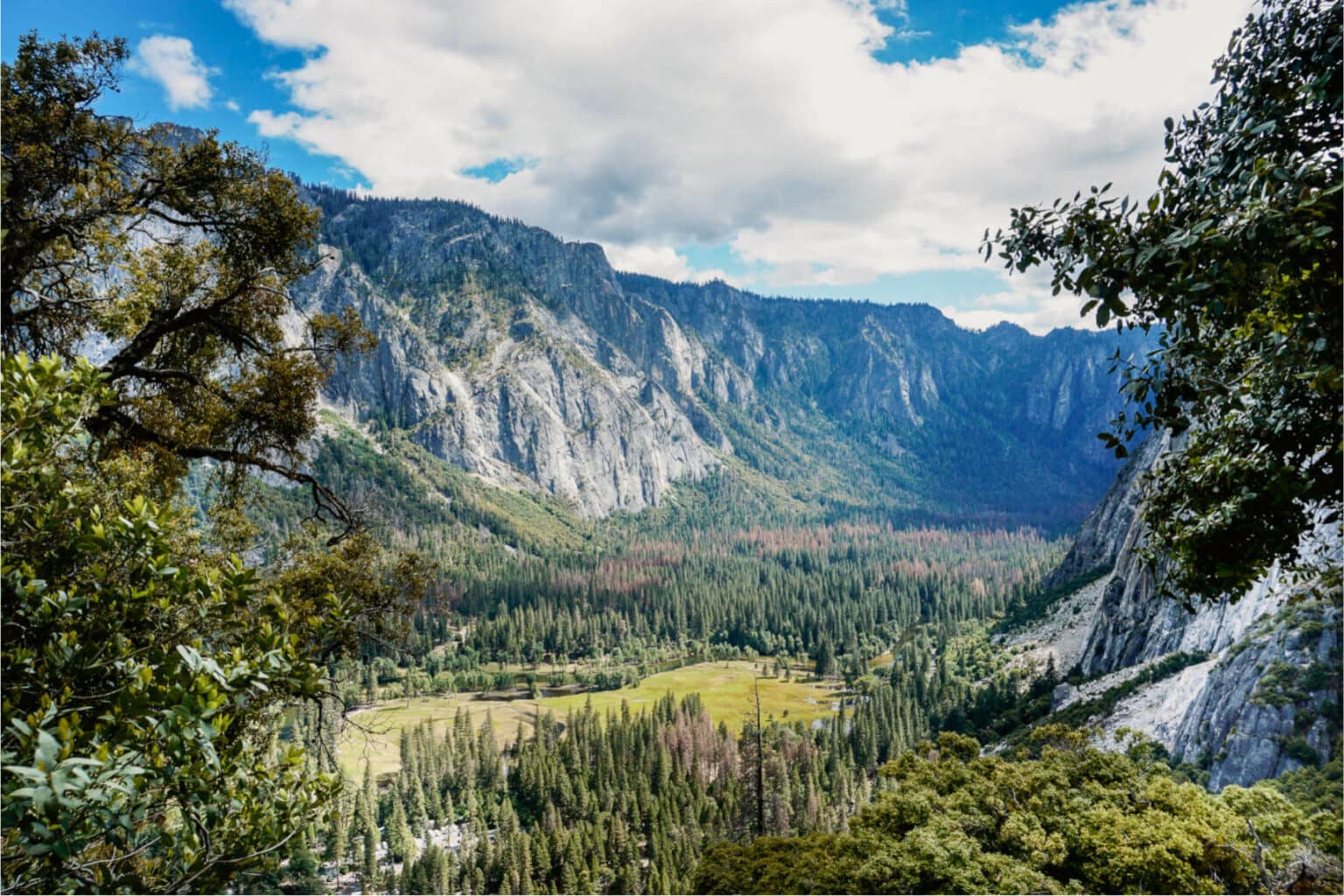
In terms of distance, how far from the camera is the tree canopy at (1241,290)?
486 cm

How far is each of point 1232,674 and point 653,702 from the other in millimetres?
82479

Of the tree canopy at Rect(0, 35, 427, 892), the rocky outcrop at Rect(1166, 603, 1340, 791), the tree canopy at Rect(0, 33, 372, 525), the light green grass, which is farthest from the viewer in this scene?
the light green grass

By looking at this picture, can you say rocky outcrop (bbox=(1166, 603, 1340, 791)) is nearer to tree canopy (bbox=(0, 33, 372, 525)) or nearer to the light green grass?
tree canopy (bbox=(0, 33, 372, 525))

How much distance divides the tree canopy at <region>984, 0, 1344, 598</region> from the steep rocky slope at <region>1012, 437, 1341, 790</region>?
98 centimetres

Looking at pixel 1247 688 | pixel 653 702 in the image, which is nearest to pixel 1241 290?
pixel 1247 688

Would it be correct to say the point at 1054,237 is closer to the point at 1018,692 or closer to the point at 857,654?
the point at 1018,692

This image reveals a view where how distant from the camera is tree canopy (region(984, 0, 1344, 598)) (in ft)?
15.9

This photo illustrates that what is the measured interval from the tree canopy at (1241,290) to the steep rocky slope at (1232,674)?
984 mm

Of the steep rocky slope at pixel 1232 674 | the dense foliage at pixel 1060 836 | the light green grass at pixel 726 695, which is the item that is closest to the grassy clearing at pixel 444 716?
the light green grass at pixel 726 695

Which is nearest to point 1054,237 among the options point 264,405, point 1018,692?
point 264,405

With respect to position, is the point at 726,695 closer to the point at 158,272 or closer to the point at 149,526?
the point at 158,272

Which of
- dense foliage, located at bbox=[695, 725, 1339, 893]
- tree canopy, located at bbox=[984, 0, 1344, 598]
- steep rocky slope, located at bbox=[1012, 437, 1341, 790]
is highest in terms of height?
tree canopy, located at bbox=[984, 0, 1344, 598]

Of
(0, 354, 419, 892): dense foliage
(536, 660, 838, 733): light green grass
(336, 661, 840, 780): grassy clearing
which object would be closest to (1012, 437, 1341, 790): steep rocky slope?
(0, 354, 419, 892): dense foliage

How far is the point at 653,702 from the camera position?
111 meters
